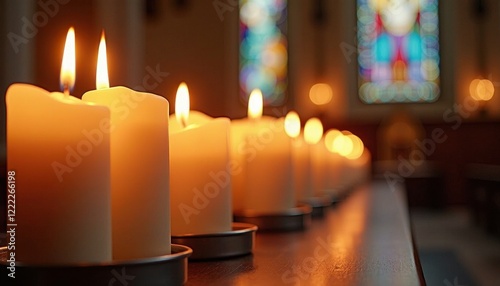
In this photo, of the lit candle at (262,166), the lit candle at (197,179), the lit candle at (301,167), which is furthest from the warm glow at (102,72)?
the lit candle at (301,167)

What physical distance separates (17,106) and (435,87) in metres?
9.36

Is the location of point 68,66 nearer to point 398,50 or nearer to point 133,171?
point 133,171

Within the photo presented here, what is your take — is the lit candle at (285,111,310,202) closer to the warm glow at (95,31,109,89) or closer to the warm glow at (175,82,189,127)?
the warm glow at (175,82,189,127)

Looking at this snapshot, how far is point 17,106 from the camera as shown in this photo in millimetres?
519

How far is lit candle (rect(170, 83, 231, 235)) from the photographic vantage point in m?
0.76

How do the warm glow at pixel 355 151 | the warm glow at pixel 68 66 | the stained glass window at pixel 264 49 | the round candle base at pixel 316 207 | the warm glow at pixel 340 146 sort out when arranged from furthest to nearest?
the stained glass window at pixel 264 49 → the warm glow at pixel 355 151 → the warm glow at pixel 340 146 → the round candle base at pixel 316 207 → the warm glow at pixel 68 66

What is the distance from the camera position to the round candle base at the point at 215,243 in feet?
2.45

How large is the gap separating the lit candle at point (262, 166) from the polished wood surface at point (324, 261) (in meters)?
0.07

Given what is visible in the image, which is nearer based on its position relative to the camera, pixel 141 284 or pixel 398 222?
pixel 141 284

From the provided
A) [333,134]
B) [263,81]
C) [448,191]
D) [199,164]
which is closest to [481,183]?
[448,191]

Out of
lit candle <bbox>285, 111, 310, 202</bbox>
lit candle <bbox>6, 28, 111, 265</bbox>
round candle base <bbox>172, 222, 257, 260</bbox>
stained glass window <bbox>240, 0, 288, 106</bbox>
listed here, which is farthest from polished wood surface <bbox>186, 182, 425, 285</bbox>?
stained glass window <bbox>240, 0, 288, 106</bbox>

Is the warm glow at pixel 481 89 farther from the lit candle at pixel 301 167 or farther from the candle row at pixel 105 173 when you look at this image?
the candle row at pixel 105 173

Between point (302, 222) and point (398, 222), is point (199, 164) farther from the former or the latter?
point (398, 222)

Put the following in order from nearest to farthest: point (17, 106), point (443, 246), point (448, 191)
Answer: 1. point (17, 106)
2. point (443, 246)
3. point (448, 191)
